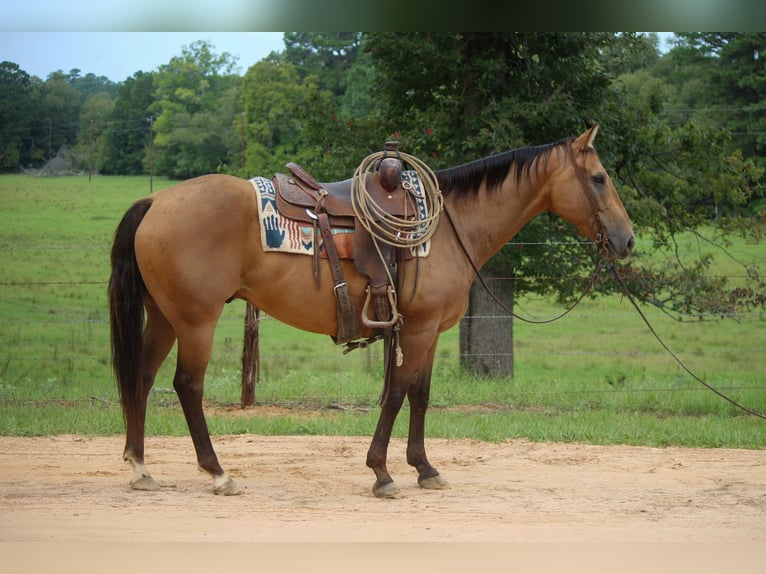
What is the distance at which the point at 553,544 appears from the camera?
13.2 feet

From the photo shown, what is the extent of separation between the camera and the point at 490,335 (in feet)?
33.1

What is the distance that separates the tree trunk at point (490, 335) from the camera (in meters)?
9.99

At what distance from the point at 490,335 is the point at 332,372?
8.40 ft

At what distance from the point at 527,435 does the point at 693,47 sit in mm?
14284

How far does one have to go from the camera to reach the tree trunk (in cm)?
999

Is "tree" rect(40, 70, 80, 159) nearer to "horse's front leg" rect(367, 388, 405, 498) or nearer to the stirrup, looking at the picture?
the stirrup

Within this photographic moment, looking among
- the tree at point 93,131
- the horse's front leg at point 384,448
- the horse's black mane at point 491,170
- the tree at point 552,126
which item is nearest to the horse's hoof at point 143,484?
the horse's front leg at point 384,448

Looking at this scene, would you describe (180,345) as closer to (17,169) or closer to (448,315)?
(448,315)

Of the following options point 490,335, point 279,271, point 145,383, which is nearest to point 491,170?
point 279,271

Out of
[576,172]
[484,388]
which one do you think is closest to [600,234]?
[576,172]

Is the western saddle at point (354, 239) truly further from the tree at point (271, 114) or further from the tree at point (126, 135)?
the tree at point (126, 135)

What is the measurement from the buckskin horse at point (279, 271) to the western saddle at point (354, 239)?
0.07 meters

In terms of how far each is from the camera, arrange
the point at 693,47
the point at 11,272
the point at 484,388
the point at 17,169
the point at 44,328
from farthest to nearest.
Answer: the point at 693,47, the point at 11,272, the point at 44,328, the point at 17,169, the point at 484,388

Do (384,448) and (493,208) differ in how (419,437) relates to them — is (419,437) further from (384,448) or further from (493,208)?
(493,208)
